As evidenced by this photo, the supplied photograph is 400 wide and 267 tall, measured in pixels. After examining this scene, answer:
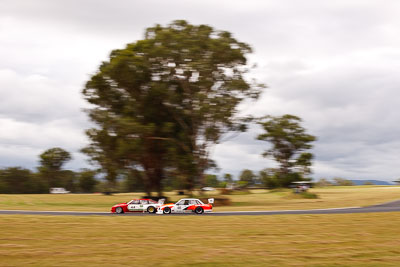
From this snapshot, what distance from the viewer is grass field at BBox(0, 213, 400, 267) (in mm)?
11812

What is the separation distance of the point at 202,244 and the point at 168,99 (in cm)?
3523

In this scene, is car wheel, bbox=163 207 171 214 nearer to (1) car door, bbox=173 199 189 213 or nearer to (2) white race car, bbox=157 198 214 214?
(2) white race car, bbox=157 198 214 214

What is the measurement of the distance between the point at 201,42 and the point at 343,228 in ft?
106

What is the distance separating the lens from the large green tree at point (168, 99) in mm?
46312

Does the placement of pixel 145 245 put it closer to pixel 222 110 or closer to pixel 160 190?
pixel 222 110

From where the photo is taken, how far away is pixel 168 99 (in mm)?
48812

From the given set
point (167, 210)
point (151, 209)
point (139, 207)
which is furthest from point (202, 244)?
point (139, 207)

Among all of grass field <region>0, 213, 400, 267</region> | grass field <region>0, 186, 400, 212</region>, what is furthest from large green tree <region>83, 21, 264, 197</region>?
grass field <region>0, 213, 400, 267</region>

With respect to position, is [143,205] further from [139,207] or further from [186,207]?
[186,207]

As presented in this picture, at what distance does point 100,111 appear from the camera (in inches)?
1916

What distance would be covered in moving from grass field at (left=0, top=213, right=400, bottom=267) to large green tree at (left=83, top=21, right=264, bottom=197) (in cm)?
2586

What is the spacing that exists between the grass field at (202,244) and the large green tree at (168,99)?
25.9m

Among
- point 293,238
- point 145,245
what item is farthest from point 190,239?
point 293,238

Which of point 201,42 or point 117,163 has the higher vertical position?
point 201,42
